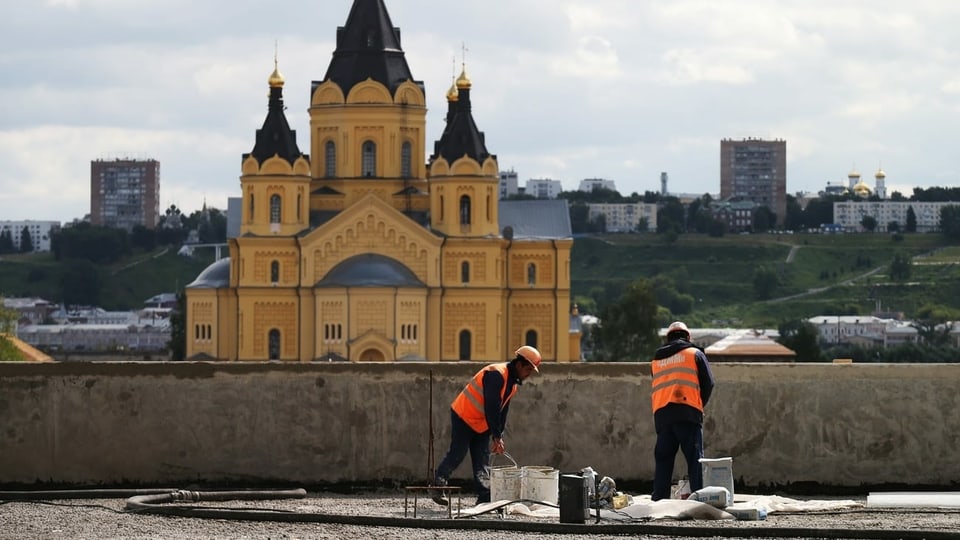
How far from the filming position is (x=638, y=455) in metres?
21.4

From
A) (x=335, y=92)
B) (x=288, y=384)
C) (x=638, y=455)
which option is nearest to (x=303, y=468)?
(x=288, y=384)

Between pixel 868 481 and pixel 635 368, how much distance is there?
2.12 m

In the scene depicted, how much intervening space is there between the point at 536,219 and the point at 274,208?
30.1ft

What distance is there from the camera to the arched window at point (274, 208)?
259 ft

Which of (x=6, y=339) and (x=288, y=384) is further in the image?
(x=6, y=339)

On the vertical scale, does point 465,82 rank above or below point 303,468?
above

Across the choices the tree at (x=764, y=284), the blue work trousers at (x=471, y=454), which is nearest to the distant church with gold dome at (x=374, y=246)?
the blue work trousers at (x=471, y=454)

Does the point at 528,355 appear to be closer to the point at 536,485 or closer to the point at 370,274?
the point at 536,485

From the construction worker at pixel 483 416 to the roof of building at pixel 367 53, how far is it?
61.3 m

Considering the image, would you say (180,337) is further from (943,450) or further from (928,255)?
(928,255)

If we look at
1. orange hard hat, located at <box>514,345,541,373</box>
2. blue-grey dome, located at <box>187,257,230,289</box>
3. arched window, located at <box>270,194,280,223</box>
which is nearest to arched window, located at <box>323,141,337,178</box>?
arched window, located at <box>270,194,280,223</box>

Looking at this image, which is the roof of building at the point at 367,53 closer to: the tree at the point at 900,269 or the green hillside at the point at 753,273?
the green hillside at the point at 753,273

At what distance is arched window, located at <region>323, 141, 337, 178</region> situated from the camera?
81.4 m

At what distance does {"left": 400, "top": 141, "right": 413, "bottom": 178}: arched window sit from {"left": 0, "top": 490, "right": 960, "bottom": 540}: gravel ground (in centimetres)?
6247
